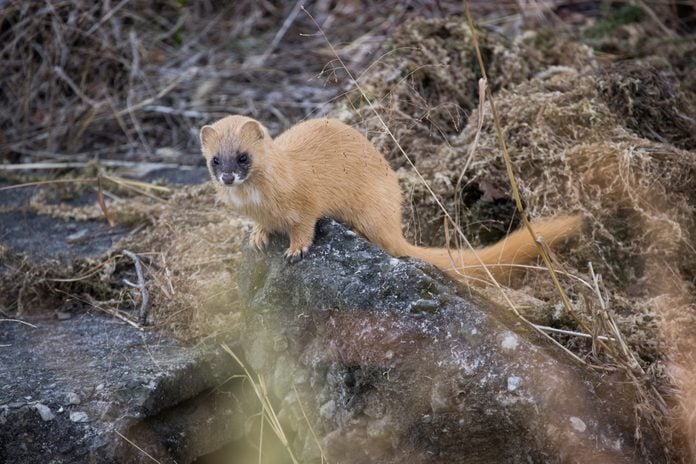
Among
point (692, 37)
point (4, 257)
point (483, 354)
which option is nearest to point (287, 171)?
point (483, 354)

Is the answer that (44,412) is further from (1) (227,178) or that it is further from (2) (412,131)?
(2) (412,131)

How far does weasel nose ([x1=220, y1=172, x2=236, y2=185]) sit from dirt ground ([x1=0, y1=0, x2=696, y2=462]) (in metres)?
0.61

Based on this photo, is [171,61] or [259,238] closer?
[259,238]

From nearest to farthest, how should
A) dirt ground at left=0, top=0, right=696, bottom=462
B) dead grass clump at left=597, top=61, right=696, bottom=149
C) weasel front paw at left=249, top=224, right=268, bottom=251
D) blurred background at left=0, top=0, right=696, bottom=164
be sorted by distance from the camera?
weasel front paw at left=249, top=224, right=268, bottom=251, dirt ground at left=0, top=0, right=696, bottom=462, dead grass clump at left=597, top=61, right=696, bottom=149, blurred background at left=0, top=0, right=696, bottom=164

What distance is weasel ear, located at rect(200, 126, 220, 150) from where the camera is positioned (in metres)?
3.53

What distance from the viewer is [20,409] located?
129 inches

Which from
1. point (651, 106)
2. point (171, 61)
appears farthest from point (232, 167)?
point (171, 61)

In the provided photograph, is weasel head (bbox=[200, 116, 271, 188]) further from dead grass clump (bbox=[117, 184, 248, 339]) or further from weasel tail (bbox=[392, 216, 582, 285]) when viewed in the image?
weasel tail (bbox=[392, 216, 582, 285])

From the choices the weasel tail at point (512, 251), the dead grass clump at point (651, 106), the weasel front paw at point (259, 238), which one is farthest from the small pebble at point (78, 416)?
the dead grass clump at point (651, 106)

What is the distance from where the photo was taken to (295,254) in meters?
3.38

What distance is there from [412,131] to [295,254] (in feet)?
6.00

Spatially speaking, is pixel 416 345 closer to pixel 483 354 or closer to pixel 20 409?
pixel 483 354

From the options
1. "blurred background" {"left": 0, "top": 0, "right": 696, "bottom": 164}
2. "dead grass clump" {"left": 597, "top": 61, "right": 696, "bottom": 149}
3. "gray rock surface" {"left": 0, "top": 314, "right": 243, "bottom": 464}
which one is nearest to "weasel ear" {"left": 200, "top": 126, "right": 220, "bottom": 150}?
"gray rock surface" {"left": 0, "top": 314, "right": 243, "bottom": 464}

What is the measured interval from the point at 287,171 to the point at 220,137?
33cm
